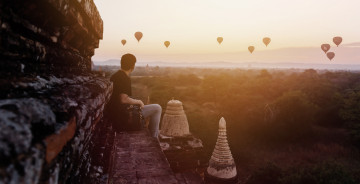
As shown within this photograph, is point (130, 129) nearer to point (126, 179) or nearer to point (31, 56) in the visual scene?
point (126, 179)

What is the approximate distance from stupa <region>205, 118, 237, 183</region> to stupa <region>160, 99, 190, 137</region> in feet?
4.20

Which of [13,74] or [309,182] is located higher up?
[13,74]

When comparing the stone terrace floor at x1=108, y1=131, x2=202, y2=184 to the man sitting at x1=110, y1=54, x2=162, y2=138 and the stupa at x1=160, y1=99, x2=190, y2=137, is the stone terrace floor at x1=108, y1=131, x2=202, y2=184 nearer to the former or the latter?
the man sitting at x1=110, y1=54, x2=162, y2=138

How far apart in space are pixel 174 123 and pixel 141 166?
315cm

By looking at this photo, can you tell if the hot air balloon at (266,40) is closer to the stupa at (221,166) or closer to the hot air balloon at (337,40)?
the hot air balloon at (337,40)

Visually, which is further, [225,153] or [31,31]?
[225,153]

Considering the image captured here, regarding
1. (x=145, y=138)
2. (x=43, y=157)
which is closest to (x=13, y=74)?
(x=43, y=157)

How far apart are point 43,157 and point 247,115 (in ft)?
60.0

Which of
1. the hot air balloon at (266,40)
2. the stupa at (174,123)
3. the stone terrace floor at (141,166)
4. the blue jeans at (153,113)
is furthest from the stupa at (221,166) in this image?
the hot air balloon at (266,40)

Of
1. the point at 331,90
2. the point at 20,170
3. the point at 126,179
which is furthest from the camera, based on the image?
the point at 331,90

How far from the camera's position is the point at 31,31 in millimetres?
1041

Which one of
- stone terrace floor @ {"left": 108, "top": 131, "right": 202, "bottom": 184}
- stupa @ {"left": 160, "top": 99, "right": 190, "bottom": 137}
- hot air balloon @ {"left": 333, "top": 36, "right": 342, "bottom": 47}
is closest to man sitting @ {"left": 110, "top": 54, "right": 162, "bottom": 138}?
stone terrace floor @ {"left": 108, "top": 131, "right": 202, "bottom": 184}

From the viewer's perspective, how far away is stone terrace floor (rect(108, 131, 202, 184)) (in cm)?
213

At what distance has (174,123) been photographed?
5.55 metres
